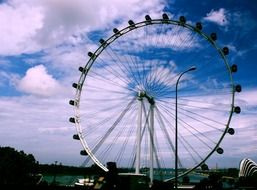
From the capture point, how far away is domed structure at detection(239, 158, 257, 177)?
116081 millimetres

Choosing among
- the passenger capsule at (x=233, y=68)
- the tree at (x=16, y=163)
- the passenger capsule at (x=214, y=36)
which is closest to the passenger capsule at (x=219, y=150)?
the passenger capsule at (x=233, y=68)

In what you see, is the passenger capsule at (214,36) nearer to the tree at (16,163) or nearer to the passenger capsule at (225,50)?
the passenger capsule at (225,50)

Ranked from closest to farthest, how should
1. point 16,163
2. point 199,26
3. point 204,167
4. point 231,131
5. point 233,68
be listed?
point 204,167, point 231,131, point 233,68, point 199,26, point 16,163

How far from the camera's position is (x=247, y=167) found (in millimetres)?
120500

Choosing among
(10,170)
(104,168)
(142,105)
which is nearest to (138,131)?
(142,105)

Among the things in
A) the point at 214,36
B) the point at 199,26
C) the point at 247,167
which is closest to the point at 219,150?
the point at 214,36

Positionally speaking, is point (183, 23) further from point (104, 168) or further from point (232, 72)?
point (104, 168)

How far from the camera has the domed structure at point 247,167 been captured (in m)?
116

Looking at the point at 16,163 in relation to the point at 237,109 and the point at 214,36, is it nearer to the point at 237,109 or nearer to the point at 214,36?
the point at 214,36

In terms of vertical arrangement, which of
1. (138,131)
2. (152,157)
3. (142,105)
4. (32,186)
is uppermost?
(142,105)

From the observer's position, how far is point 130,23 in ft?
132

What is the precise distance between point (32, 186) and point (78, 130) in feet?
58.9

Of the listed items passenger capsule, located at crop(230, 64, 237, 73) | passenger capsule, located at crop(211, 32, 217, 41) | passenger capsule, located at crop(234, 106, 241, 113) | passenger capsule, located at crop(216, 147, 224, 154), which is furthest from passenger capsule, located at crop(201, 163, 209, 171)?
passenger capsule, located at crop(211, 32, 217, 41)

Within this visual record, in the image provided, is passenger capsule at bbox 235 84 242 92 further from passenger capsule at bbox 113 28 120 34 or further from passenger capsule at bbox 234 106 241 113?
passenger capsule at bbox 113 28 120 34
